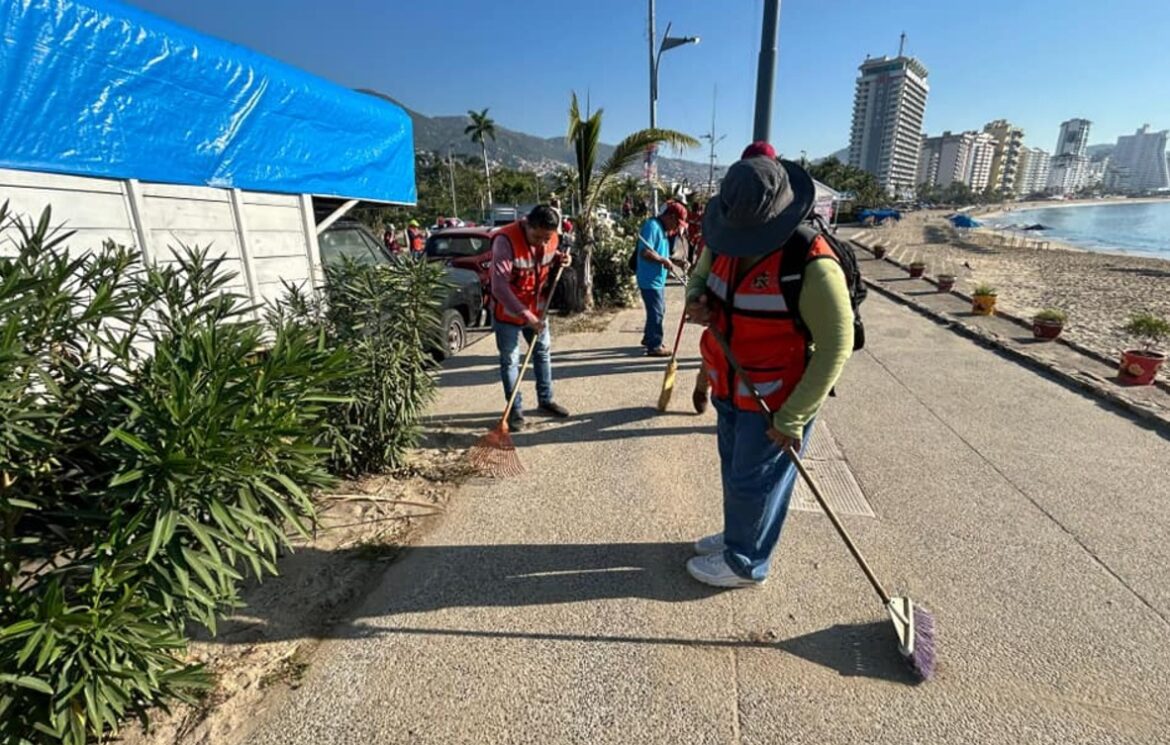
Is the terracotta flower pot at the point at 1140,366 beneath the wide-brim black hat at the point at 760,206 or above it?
beneath

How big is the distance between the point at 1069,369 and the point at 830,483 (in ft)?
14.5

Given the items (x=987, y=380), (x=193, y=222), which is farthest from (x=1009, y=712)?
(x=193, y=222)

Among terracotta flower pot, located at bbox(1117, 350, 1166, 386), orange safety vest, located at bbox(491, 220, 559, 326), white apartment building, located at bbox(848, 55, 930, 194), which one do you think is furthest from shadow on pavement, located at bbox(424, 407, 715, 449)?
white apartment building, located at bbox(848, 55, 930, 194)

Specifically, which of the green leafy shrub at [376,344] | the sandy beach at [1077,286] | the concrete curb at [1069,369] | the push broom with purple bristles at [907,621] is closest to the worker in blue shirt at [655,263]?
the green leafy shrub at [376,344]

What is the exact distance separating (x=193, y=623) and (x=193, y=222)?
2.85 meters

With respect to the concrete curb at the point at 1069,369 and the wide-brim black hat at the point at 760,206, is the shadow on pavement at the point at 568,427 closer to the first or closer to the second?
the wide-brim black hat at the point at 760,206

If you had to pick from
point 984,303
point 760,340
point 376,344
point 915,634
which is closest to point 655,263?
point 376,344

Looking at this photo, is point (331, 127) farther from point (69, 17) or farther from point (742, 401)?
point (742, 401)

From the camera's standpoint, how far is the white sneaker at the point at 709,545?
115 inches

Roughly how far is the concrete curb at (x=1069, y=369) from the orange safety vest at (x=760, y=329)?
15.0 ft

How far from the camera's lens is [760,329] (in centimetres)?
227

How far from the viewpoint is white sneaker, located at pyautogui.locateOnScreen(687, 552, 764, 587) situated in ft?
8.86

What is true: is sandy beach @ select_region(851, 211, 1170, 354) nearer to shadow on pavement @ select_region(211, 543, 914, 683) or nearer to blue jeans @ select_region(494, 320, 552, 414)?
blue jeans @ select_region(494, 320, 552, 414)

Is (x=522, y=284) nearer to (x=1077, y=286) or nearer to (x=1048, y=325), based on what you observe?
(x=1048, y=325)
